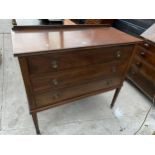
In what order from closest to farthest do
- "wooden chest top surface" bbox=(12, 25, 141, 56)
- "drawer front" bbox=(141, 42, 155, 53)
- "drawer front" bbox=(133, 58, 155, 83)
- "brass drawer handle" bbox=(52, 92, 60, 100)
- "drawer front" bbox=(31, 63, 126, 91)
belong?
"wooden chest top surface" bbox=(12, 25, 141, 56) → "drawer front" bbox=(31, 63, 126, 91) → "brass drawer handle" bbox=(52, 92, 60, 100) → "drawer front" bbox=(141, 42, 155, 53) → "drawer front" bbox=(133, 58, 155, 83)

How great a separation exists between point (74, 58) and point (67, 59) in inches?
2.2

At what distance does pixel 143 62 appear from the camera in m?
1.82

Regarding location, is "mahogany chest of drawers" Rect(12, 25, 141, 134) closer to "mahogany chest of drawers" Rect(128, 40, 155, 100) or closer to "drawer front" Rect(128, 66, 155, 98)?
"mahogany chest of drawers" Rect(128, 40, 155, 100)

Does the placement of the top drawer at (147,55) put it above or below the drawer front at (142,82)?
above

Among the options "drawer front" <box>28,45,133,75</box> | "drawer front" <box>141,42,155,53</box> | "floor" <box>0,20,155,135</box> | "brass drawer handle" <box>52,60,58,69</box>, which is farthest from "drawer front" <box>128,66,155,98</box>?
"brass drawer handle" <box>52,60,58,69</box>

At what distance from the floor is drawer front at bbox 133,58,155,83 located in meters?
0.34

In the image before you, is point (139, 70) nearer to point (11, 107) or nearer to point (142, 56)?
point (142, 56)

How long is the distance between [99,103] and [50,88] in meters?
0.93

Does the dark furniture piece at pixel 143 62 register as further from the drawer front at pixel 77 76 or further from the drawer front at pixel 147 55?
the drawer front at pixel 77 76

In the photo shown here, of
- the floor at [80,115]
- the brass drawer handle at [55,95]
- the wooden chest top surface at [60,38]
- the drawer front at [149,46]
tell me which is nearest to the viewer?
the wooden chest top surface at [60,38]

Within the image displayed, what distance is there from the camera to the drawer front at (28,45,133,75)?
920 mm

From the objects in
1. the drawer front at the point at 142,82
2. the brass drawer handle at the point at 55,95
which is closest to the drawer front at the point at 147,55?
the drawer front at the point at 142,82

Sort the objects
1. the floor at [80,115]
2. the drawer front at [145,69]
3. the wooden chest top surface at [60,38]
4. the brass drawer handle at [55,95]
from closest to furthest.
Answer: the wooden chest top surface at [60,38], the brass drawer handle at [55,95], the floor at [80,115], the drawer front at [145,69]

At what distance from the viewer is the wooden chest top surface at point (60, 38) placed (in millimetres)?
898
